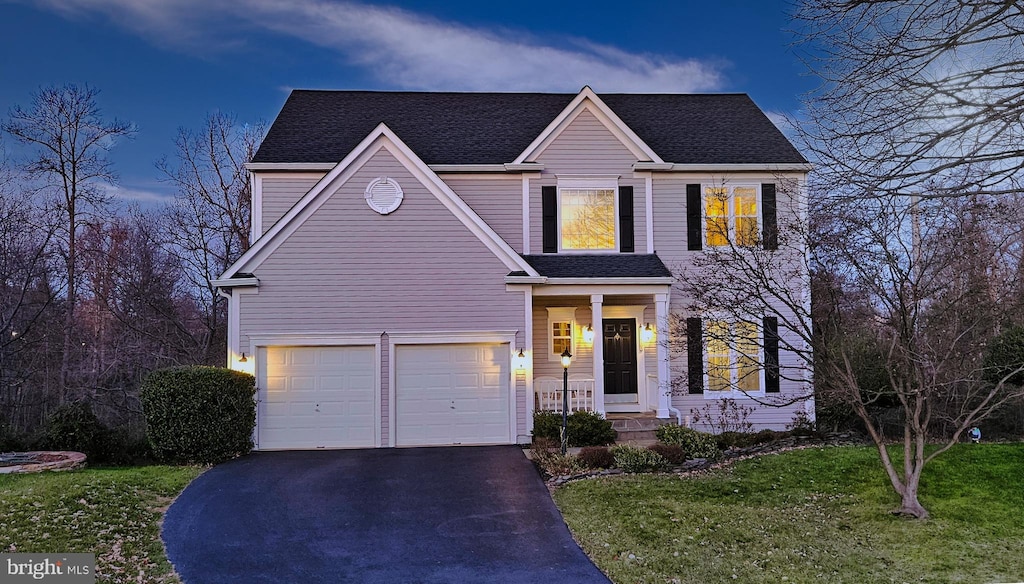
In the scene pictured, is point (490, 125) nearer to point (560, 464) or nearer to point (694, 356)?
point (694, 356)

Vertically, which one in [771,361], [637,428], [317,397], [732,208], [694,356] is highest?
[732,208]

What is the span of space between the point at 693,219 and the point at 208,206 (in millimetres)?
16073

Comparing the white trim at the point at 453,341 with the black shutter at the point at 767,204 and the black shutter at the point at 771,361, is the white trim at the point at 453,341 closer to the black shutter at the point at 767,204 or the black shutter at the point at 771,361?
the black shutter at the point at 771,361

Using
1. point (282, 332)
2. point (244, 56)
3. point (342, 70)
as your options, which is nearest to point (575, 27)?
point (342, 70)

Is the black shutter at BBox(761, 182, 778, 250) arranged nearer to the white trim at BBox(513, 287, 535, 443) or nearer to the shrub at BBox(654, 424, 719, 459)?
the shrub at BBox(654, 424, 719, 459)

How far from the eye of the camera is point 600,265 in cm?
1323

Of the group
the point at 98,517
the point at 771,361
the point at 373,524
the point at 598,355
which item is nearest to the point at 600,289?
the point at 598,355

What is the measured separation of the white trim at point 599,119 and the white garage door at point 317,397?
575 cm

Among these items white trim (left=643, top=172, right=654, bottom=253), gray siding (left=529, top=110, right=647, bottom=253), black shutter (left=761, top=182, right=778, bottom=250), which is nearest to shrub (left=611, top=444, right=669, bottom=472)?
white trim (left=643, top=172, right=654, bottom=253)

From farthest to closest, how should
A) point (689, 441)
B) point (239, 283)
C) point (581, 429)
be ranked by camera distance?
1. point (239, 283)
2. point (581, 429)
3. point (689, 441)

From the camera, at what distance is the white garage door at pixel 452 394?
12078 millimetres

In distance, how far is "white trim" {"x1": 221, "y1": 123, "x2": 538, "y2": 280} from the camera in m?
12.0

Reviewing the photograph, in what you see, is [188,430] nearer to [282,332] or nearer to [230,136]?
[282,332]

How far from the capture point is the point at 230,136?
21266 millimetres
